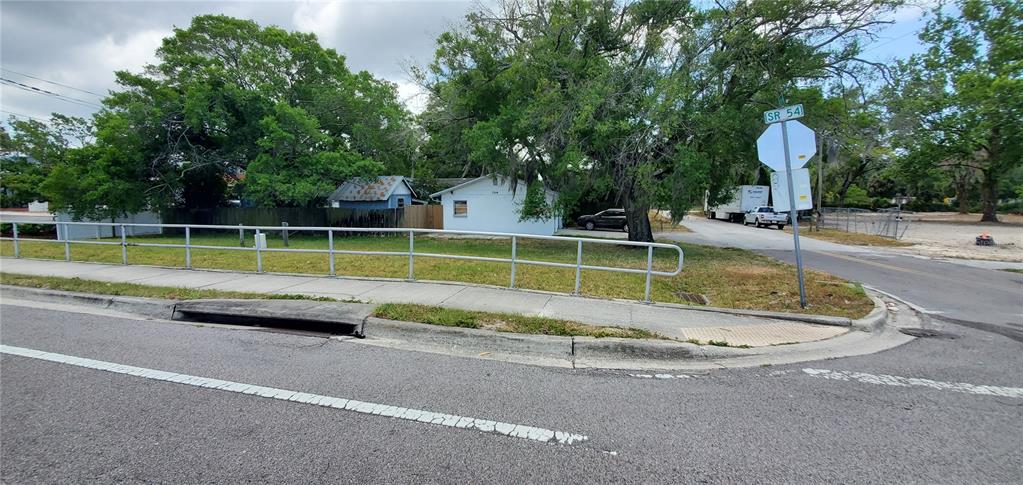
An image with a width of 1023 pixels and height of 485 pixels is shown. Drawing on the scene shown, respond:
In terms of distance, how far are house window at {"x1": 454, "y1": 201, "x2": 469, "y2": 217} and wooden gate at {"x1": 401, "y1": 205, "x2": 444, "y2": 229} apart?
1593 mm

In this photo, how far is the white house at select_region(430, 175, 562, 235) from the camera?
24484 mm

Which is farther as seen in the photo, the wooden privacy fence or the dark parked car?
the dark parked car

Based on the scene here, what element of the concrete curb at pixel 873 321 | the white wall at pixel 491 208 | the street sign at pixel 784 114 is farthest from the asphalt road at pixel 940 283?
the white wall at pixel 491 208

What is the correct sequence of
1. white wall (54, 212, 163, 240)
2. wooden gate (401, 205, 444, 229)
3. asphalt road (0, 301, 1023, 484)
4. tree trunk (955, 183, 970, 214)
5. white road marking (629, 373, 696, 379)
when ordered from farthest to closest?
tree trunk (955, 183, 970, 214) < wooden gate (401, 205, 444, 229) < white wall (54, 212, 163, 240) < white road marking (629, 373, 696, 379) < asphalt road (0, 301, 1023, 484)

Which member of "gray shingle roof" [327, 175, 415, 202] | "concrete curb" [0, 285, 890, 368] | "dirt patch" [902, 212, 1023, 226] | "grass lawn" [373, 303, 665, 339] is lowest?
"concrete curb" [0, 285, 890, 368]

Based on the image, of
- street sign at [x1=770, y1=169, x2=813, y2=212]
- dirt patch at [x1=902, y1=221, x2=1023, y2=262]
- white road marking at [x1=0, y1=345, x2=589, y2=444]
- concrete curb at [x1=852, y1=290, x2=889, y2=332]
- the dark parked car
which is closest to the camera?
white road marking at [x1=0, y1=345, x2=589, y2=444]

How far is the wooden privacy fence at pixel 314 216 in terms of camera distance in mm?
24422

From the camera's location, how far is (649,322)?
5633 mm

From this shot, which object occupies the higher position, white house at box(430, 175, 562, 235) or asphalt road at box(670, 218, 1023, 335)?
white house at box(430, 175, 562, 235)

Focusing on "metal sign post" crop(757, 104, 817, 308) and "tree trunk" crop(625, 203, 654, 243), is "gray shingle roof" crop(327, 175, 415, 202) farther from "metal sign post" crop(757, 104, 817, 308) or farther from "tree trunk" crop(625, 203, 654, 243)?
"metal sign post" crop(757, 104, 817, 308)

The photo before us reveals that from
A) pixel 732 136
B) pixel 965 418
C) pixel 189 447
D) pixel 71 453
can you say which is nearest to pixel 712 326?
pixel 965 418

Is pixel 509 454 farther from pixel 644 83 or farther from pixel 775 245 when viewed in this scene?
pixel 775 245

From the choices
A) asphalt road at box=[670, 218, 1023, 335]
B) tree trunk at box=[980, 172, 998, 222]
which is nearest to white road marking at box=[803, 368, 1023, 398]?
asphalt road at box=[670, 218, 1023, 335]

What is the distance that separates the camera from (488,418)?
3.23m
